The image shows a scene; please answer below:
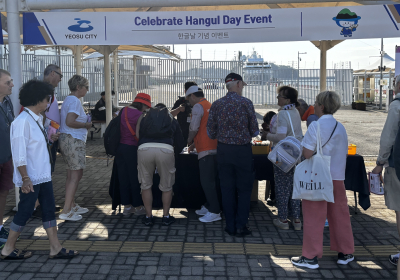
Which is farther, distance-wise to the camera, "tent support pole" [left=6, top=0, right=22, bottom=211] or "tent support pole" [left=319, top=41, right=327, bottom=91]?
"tent support pole" [left=319, top=41, right=327, bottom=91]

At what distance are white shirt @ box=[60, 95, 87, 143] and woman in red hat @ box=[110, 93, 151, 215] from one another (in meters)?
0.49

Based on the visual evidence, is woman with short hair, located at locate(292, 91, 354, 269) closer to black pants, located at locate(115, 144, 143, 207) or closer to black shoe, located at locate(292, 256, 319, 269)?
black shoe, located at locate(292, 256, 319, 269)

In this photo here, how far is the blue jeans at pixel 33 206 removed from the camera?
13.1 feet

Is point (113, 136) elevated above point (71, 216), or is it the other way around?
point (113, 136)

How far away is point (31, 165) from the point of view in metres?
3.91

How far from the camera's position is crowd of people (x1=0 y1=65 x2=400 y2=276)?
3.98 meters

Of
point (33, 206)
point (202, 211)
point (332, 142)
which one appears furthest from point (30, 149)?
point (332, 142)

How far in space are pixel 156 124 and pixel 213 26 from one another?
1574mm

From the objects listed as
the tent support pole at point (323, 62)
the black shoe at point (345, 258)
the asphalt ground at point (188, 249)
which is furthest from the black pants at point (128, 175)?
the tent support pole at point (323, 62)

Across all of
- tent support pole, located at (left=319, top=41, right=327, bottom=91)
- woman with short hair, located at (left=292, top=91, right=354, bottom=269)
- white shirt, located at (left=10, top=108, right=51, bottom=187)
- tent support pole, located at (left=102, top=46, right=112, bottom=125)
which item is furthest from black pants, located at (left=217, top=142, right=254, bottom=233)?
tent support pole, located at (left=102, top=46, right=112, bottom=125)

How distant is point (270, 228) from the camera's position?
5.27 m

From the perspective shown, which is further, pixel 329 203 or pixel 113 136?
pixel 113 136

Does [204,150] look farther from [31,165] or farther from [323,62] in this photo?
[323,62]

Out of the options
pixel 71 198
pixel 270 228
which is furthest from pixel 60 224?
pixel 270 228
